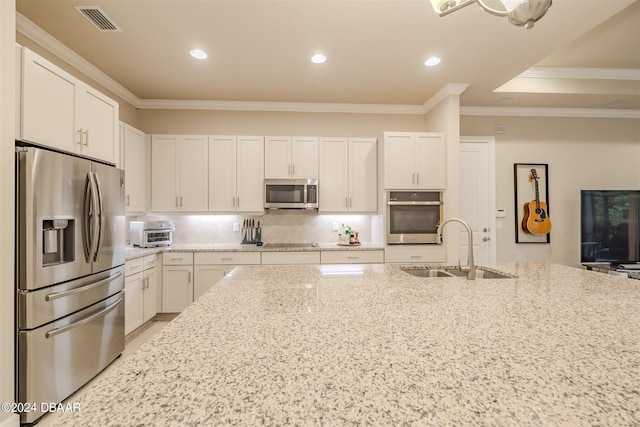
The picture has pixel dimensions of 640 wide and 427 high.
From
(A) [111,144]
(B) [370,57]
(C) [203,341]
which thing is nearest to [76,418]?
(C) [203,341]

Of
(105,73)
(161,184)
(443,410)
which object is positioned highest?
(105,73)

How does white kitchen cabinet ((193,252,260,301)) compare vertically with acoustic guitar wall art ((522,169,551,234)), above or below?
below

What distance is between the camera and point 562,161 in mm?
4375

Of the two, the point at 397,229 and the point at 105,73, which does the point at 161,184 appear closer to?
the point at 105,73

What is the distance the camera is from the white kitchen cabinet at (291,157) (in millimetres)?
3850

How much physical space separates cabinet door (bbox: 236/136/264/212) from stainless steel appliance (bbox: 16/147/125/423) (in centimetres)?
153

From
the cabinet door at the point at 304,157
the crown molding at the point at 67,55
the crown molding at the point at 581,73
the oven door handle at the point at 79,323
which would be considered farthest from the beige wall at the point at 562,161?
the oven door handle at the point at 79,323

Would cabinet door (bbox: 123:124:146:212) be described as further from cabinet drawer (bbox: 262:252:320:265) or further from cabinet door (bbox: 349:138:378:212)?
cabinet door (bbox: 349:138:378:212)

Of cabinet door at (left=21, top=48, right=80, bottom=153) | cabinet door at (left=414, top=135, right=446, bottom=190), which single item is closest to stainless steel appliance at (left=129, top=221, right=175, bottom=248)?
cabinet door at (left=21, top=48, right=80, bottom=153)

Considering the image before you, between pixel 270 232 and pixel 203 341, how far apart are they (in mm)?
3353

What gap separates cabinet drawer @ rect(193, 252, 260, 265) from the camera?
353cm

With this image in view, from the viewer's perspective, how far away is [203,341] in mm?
835

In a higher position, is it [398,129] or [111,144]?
[398,129]

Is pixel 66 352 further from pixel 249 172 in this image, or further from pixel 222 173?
pixel 249 172
